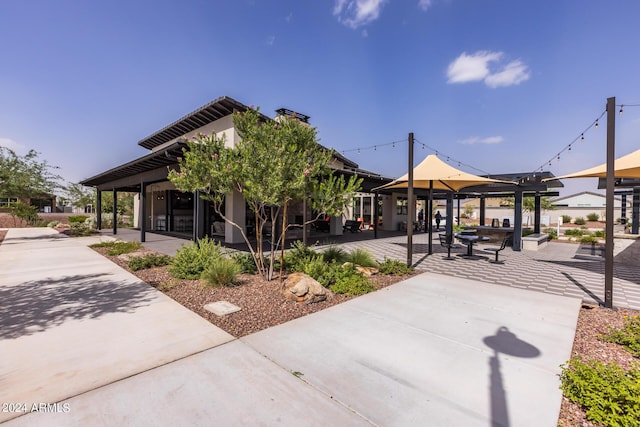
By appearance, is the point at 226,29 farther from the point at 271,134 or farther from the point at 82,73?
the point at 271,134

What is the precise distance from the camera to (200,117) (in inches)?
523

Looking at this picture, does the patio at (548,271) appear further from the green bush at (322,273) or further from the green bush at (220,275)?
the green bush at (220,275)

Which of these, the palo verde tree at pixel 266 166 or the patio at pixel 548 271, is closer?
the palo verde tree at pixel 266 166

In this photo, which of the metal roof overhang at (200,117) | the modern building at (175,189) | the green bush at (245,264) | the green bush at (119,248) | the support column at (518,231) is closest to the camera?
the green bush at (245,264)

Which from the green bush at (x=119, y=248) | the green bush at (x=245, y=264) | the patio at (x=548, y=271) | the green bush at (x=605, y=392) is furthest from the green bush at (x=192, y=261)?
the green bush at (x=605, y=392)

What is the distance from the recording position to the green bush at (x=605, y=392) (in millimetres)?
2121

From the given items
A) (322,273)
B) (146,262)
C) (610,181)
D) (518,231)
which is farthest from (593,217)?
(146,262)

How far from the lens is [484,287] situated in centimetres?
605

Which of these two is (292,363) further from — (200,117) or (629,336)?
(200,117)

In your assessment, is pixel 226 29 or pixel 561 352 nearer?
pixel 561 352

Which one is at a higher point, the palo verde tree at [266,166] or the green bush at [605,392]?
the palo verde tree at [266,166]

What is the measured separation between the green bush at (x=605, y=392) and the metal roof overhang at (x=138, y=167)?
9.10 metres

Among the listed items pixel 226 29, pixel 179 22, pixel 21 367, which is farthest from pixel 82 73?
pixel 21 367

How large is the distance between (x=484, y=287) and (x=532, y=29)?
919 centimetres
